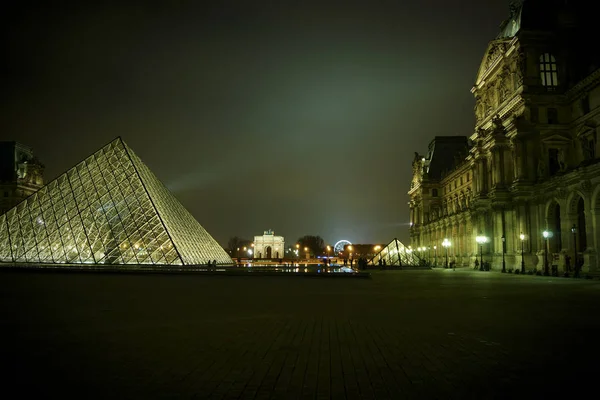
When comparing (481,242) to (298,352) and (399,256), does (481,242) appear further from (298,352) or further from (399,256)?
(298,352)

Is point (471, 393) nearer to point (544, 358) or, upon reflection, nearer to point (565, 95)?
point (544, 358)

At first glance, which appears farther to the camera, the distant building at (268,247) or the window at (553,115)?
the distant building at (268,247)

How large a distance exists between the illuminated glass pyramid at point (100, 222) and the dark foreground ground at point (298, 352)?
26.7 m

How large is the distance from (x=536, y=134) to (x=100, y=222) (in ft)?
114

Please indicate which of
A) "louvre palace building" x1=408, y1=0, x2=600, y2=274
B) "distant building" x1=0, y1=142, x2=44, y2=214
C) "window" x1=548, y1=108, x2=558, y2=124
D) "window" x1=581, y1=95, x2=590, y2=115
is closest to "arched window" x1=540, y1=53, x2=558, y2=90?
"louvre palace building" x1=408, y1=0, x2=600, y2=274

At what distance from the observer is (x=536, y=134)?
36.8 meters

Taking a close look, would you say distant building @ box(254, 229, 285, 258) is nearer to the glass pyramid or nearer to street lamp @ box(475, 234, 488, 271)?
the glass pyramid

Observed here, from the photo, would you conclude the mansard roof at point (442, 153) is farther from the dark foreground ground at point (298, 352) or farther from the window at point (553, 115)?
the dark foreground ground at point (298, 352)

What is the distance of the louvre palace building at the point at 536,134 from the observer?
33344 millimetres

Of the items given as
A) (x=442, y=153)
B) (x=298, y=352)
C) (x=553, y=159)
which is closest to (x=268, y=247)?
(x=442, y=153)

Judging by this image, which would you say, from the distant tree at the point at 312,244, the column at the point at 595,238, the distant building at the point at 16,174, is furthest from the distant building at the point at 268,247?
the column at the point at 595,238

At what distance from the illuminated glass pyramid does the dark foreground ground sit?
87.5ft

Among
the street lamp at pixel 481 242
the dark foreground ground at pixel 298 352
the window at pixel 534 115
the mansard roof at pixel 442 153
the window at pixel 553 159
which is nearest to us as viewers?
the dark foreground ground at pixel 298 352

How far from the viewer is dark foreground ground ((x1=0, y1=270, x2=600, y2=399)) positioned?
15.4 ft
